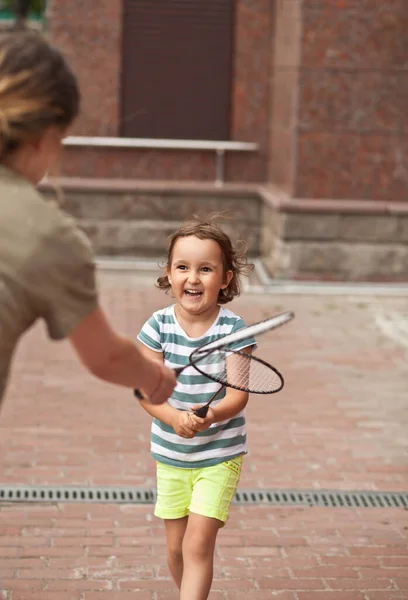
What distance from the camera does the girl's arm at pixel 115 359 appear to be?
2502 millimetres

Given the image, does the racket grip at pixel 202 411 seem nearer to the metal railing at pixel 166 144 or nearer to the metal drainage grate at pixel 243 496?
the metal drainage grate at pixel 243 496

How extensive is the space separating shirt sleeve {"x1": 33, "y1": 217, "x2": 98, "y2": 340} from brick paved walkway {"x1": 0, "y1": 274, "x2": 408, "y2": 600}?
2.13 metres

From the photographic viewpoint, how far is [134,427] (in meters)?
6.71

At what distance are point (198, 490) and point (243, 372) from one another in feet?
1.49

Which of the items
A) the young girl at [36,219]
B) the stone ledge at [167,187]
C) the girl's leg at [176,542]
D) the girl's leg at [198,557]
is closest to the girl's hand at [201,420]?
the girl's leg at [198,557]

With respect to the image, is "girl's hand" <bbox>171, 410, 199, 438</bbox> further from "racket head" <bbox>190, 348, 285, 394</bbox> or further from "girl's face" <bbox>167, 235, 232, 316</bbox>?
"girl's face" <bbox>167, 235, 232, 316</bbox>

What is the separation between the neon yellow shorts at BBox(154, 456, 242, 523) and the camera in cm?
354

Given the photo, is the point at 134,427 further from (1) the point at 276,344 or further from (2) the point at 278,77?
(2) the point at 278,77

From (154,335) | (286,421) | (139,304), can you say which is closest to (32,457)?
(286,421)

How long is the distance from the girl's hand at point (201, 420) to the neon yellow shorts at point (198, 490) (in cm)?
22

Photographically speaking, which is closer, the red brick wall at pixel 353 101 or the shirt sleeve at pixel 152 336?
the shirt sleeve at pixel 152 336

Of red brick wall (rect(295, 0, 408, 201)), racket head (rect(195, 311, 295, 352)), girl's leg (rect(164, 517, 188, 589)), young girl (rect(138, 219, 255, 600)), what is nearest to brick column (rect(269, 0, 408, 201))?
red brick wall (rect(295, 0, 408, 201))

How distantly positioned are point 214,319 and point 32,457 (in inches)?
108

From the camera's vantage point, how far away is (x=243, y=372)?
337cm
